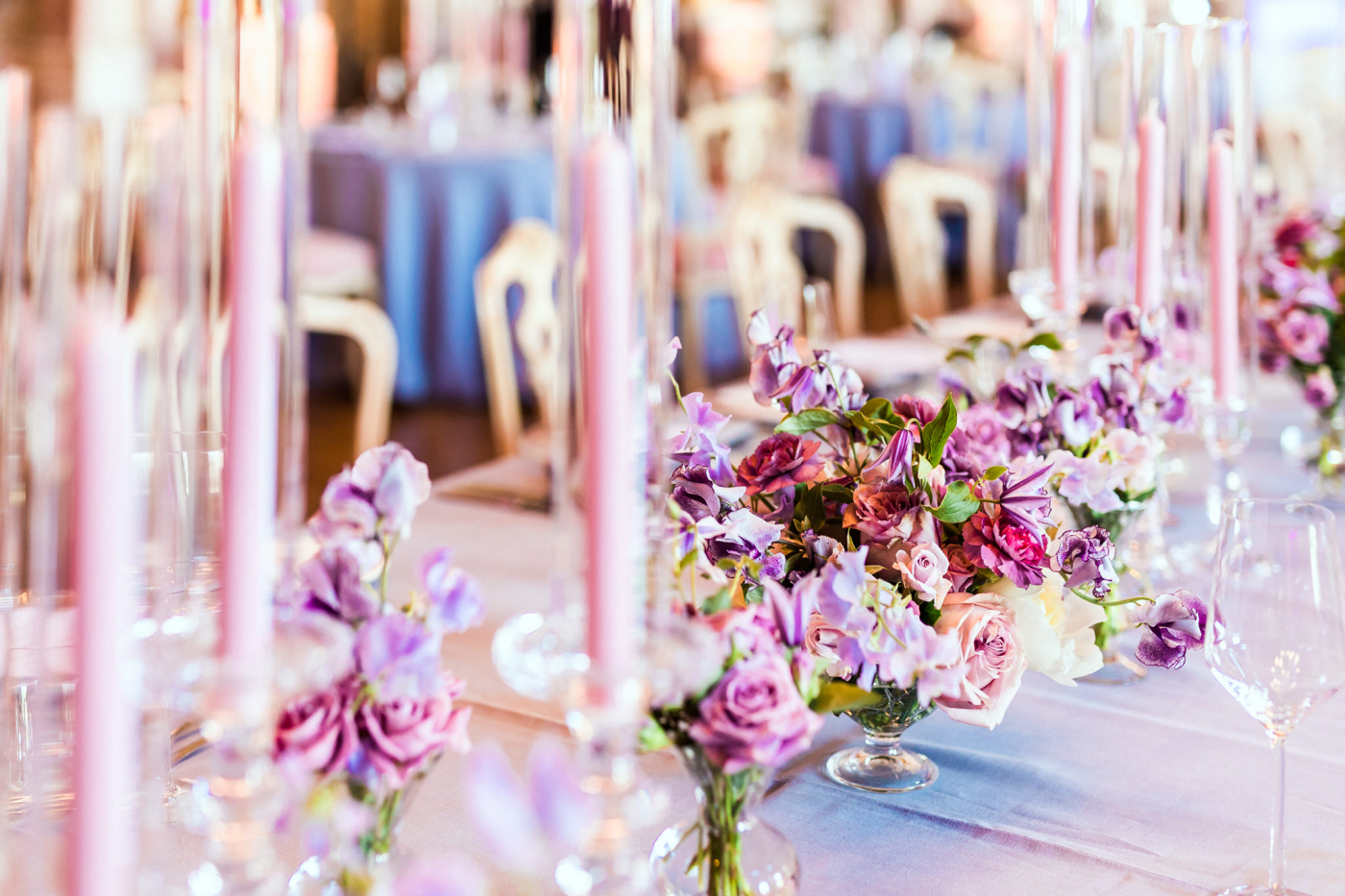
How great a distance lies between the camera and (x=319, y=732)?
63 centimetres

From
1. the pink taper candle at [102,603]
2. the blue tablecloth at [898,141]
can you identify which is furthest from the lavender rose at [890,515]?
the blue tablecloth at [898,141]

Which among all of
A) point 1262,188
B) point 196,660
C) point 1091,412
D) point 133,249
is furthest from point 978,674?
point 1262,188

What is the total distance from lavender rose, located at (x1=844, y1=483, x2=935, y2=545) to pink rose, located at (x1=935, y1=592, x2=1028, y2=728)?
0.17ft

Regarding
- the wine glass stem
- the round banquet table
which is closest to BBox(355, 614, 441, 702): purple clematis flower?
the round banquet table

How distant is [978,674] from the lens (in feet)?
2.75

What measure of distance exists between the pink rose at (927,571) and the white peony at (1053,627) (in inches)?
2.2

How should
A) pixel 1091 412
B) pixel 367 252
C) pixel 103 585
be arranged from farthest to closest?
pixel 367 252 → pixel 1091 412 → pixel 103 585

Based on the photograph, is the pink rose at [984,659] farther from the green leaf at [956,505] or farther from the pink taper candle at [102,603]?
the pink taper candle at [102,603]

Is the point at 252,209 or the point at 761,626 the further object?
the point at 761,626

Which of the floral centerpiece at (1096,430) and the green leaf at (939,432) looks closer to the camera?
the green leaf at (939,432)

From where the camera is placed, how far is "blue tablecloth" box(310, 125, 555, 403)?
4242 mm

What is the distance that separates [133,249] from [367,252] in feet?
11.2

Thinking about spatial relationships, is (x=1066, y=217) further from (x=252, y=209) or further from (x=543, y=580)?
(x=252, y=209)

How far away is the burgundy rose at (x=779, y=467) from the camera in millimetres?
917
